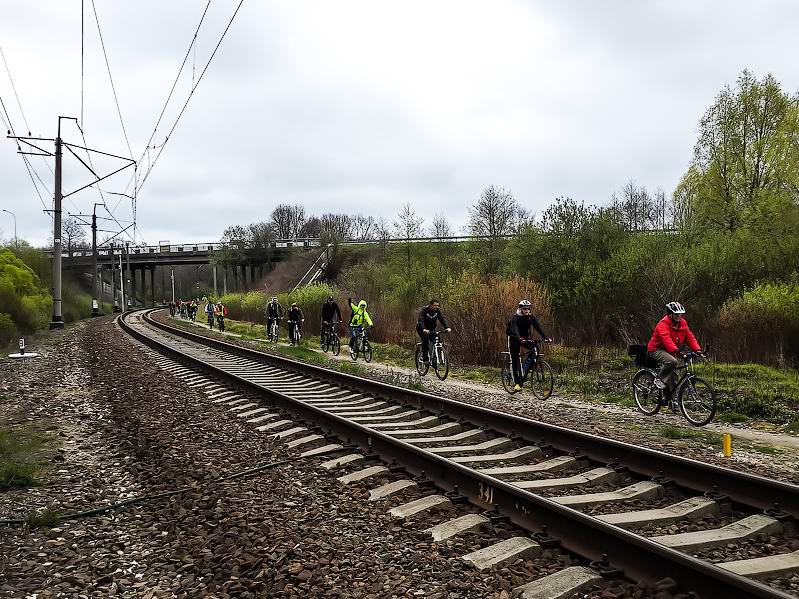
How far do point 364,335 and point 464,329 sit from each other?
123 inches

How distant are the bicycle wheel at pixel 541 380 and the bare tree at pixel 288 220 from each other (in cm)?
11098

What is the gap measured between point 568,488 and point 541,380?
22.2 feet

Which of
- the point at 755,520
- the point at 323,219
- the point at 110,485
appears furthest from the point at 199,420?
the point at 323,219

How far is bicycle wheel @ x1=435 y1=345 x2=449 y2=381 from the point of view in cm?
1577

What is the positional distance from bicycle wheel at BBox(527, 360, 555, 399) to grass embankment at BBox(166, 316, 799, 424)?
897 millimetres

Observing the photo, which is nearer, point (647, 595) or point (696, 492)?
point (647, 595)

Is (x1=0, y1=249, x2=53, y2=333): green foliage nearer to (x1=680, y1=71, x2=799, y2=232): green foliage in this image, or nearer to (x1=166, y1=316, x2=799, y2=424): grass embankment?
(x1=166, y1=316, x2=799, y2=424): grass embankment

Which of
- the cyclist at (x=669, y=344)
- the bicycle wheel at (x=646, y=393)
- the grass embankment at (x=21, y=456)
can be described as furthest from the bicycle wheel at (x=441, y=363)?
the grass embankment at (x=21, y=456)

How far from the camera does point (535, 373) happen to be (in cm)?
1308

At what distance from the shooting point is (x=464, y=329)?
19.7 meters

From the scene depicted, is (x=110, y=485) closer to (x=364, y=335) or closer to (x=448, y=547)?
(x=448, y=547)

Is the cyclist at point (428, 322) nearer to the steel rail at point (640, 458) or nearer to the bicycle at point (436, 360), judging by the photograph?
the bicycle at point (436, 360)

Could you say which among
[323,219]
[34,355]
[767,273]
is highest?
[323,219]

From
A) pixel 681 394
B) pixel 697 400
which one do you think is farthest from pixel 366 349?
pixel 697 400
